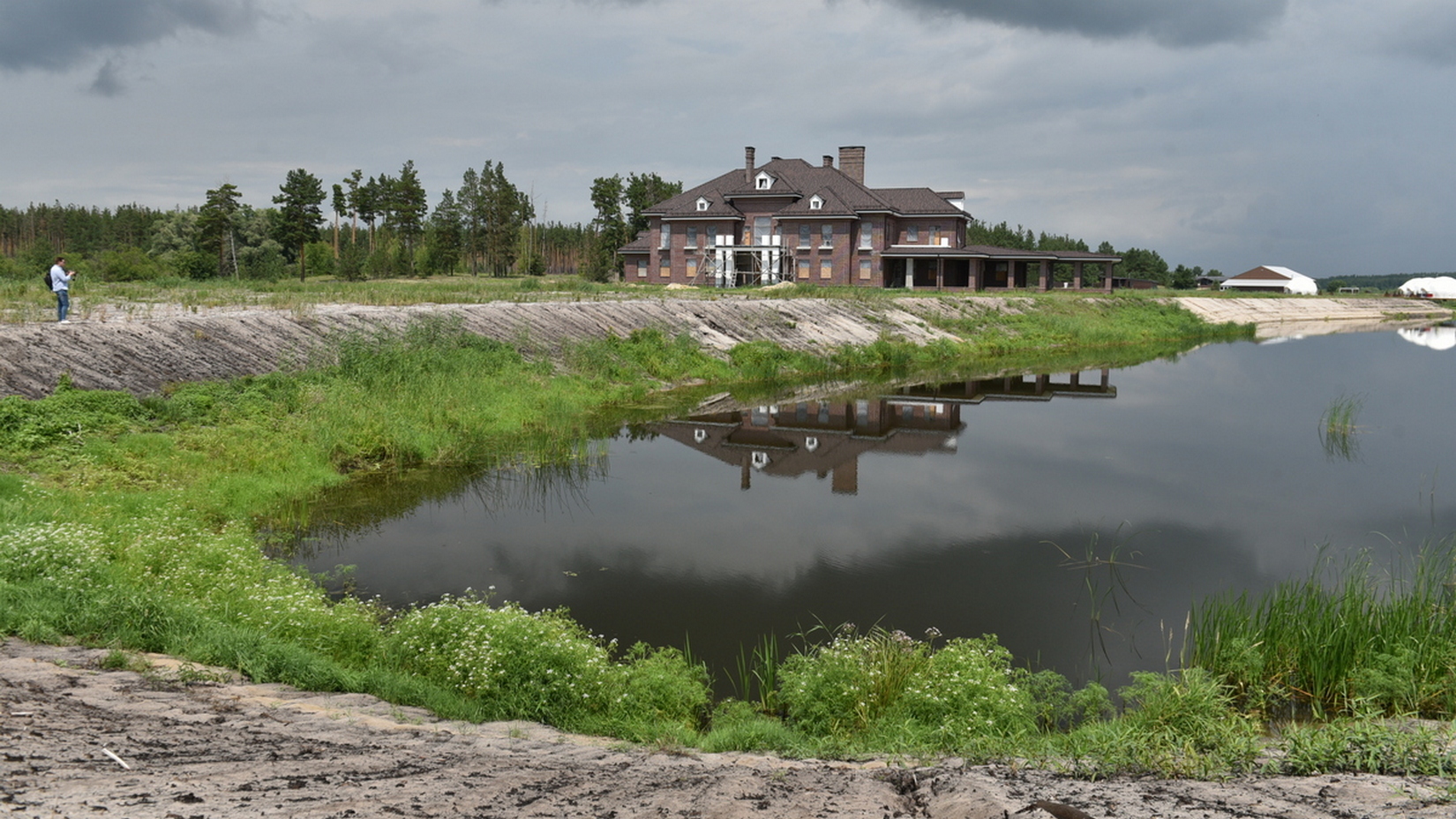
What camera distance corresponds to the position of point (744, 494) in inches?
642

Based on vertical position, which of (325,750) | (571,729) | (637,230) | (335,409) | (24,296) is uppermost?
(637,230)

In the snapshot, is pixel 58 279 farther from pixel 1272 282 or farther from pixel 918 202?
pixel 1272 282

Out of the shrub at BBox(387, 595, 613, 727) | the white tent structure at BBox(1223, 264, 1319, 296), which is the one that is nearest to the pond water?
the shrub at BBox(387, 595, 613, 727)

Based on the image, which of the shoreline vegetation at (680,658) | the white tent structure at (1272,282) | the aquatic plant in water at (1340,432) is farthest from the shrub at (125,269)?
the white tent structure at (1272,282)

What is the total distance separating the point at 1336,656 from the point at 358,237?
116 meters

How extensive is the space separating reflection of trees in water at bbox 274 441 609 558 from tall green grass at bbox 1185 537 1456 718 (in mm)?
9716

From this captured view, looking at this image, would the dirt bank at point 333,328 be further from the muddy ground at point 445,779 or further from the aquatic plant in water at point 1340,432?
the aquatic plant in water at point 1340,432

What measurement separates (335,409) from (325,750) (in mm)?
13521

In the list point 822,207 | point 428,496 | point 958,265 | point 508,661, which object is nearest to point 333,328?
point 428,496

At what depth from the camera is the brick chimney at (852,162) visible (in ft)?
227

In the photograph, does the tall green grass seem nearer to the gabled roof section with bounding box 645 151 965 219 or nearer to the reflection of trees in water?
the reflection of trees in water

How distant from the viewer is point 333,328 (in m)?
23.3

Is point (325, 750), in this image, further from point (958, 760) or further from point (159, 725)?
point (958, 760)

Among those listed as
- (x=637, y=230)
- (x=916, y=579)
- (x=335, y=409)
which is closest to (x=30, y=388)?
(x=335, y=409)
